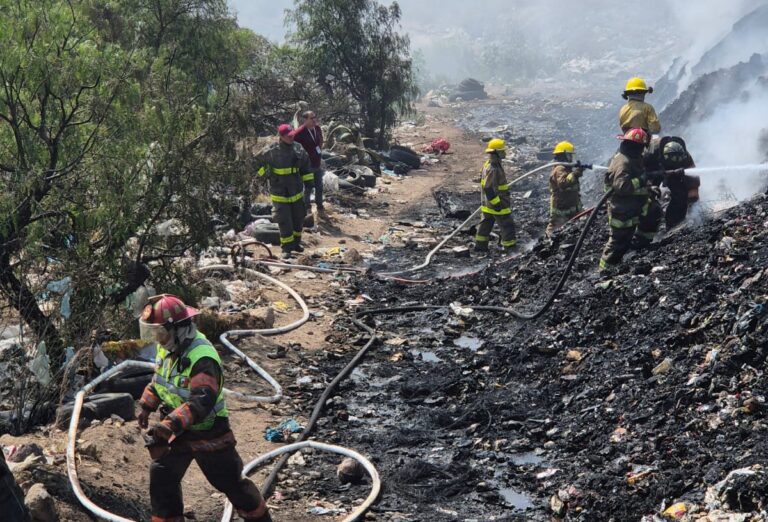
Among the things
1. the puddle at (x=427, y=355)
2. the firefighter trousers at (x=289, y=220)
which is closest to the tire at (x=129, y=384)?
the puddle at (x=427, y=355)

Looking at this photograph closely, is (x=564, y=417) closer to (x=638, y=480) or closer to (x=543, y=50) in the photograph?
(x=638, y=480)

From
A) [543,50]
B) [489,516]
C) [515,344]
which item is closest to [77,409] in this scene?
[489,516]

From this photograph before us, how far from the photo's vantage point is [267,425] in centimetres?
695

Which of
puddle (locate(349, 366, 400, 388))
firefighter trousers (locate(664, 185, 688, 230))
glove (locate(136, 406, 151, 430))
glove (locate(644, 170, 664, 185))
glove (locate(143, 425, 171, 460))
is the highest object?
glove (locate(644, 170, 664, 185))

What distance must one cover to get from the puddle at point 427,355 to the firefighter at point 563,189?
3346 mm

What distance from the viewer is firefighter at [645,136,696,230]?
9500 mm

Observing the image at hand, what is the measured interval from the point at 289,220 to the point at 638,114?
4.90 metres

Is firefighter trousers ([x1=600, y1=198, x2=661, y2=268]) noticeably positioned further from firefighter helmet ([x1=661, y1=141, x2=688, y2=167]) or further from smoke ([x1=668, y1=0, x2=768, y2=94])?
smoke ([x1=668, y1=0, x2=768, y2=94])

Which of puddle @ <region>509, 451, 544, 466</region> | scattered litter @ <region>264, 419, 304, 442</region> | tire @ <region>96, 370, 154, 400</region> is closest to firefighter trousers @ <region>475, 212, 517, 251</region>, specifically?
scattered litter @ <region>264, 419, 304, 442</region>

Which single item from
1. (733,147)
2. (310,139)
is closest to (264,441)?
(310,139)

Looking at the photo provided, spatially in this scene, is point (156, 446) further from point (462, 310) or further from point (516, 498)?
point (462, 310)

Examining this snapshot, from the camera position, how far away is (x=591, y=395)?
6.66m

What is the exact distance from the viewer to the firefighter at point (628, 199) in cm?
877

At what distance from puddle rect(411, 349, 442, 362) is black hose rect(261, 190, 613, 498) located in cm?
47
